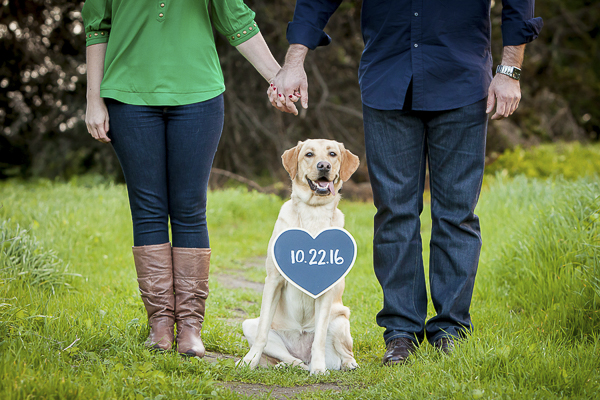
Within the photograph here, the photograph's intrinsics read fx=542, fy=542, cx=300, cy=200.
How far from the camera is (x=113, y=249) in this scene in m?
4.84

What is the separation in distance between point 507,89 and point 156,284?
182 cm

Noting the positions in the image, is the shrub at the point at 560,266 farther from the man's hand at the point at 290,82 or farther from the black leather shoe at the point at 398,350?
the man's hand at the point at 290,82

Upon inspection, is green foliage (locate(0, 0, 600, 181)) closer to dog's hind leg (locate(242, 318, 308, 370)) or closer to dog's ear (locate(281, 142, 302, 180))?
dog's ear (locate(281, 142, 302, 180))

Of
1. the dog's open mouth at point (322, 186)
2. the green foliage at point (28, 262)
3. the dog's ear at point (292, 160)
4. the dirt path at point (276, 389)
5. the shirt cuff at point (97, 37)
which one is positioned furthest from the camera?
the green foliage at point (28, 262)

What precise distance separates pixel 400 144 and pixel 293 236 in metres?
0.67

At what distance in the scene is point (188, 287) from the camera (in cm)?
260

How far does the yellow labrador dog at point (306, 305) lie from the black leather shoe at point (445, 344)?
0.40 metres

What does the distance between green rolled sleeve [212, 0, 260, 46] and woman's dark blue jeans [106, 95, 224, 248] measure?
0.34 m

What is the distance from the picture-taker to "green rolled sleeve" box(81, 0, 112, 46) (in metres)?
2.42

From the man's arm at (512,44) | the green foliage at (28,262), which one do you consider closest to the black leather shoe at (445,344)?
the man's arm at (512,44)

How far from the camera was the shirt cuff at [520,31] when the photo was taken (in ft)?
7.89

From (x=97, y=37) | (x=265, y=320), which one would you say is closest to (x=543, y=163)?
(x=265, y=320)

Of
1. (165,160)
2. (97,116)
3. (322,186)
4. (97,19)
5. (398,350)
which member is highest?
(97,19)

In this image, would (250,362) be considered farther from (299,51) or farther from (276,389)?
(299,51)
